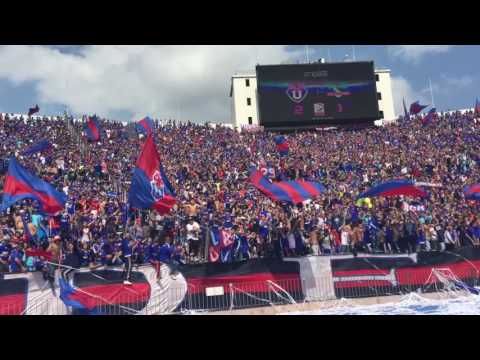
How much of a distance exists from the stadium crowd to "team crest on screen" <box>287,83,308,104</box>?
4.09 meters

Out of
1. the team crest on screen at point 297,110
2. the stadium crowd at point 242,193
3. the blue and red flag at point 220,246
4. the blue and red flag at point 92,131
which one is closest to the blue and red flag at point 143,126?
the stadium crowd at point 242,193

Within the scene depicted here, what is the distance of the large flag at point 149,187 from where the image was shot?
44.1 ft

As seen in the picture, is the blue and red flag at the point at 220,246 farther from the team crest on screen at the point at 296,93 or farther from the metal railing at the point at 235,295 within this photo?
the team crest on screen at the point at 296,93

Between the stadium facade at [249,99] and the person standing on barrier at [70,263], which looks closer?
the person standing on barrier at [70,263]

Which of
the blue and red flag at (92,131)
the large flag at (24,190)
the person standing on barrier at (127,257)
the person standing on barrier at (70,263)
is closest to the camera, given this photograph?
the person standing on barrier at (70,263)

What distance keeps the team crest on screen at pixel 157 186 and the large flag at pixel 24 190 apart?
3110 mm

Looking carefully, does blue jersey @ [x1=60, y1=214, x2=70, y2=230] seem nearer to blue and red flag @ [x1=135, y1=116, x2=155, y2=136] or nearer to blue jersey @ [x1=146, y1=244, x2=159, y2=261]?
blue jersey @ [x1=146, y1=244, x2=159, y2=261]

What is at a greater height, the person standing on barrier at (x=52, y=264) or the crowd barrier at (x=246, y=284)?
the person standing on barrier at (x=52, y=264)

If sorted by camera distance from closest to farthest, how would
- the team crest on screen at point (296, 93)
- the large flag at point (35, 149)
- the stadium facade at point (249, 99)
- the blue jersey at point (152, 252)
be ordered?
the blue jersey at point (152, 252) → the large flag at point (35, 149) → the team crest on screen at point (296, 93) → the stadium facade at point (249, 99)

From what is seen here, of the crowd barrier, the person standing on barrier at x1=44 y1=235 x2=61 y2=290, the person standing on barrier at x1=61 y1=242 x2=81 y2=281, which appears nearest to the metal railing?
the crowd barrier

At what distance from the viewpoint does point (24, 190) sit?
1361 centimetres

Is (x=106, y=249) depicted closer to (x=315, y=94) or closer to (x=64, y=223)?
(x=64, y=223)

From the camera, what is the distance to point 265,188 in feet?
54.4

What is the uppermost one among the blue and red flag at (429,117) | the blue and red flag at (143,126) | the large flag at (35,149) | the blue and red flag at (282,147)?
the blue and red flag at (429,117)
